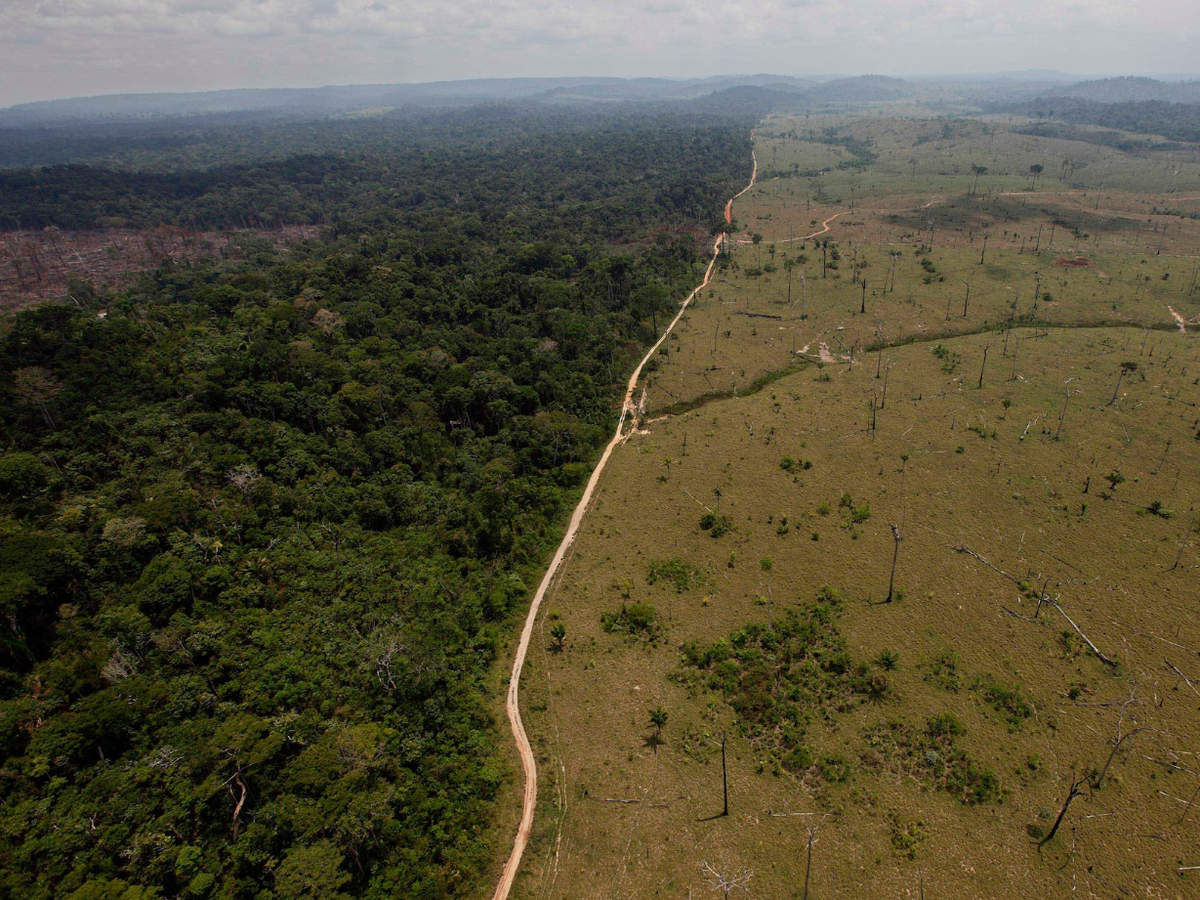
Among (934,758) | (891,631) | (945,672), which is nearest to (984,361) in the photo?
(891,631)

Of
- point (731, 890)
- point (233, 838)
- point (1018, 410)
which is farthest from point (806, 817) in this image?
point (1018, 410)

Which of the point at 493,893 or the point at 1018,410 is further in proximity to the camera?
the point at 1018,410

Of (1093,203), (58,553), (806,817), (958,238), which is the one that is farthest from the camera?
(1093,203)

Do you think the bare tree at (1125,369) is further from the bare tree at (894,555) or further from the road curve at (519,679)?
the road curve at (519,679)

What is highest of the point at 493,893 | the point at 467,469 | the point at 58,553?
the point at 58,553

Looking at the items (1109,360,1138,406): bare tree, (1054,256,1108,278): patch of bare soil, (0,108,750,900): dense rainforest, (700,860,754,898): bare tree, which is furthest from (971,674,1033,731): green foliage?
(1054,256,1108,278): patch of bare soil

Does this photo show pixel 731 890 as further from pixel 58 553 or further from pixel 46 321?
pixel 46 321

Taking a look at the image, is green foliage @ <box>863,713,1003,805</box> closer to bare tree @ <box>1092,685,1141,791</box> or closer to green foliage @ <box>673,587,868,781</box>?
green foliage @ <box>673,587,868,781</box>

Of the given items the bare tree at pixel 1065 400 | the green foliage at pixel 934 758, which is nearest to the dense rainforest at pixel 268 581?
the green foliage at pixel 934 758
